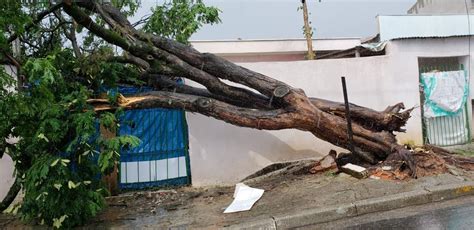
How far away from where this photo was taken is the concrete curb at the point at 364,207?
5.69m

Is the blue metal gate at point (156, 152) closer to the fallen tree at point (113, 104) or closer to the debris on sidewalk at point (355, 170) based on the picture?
the fallen tree at point (113, 104)

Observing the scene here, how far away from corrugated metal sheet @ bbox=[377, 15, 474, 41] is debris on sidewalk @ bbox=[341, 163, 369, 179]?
5615 millimetres

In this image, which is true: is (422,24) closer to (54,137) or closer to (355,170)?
(355,170)

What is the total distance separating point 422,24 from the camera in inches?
468

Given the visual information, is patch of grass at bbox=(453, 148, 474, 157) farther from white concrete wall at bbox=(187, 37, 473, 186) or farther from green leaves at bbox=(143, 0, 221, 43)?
green leaves at bbox=(143, 0, 221, 43)

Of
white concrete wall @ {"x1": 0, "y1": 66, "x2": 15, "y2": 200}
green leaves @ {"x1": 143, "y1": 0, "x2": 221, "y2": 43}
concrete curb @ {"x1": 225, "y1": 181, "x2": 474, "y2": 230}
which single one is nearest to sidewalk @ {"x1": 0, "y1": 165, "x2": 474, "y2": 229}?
concrete curb @ {"x1": 225, "y1": 181, "x2": 474, "y2": 230}

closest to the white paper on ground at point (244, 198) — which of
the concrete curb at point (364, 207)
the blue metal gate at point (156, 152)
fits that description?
the concrete curb at point (364, 207)

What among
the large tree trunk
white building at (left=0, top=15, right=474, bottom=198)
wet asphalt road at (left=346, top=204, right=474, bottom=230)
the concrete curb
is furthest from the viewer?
white building at (left=0, top=15, right=474, bottom=198)

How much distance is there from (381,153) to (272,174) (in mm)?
2029

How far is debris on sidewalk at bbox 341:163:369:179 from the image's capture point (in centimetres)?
712

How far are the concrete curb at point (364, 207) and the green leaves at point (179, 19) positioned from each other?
4.03 m

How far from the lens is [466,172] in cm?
722

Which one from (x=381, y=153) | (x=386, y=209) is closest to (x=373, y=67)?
(x=381, y=153)

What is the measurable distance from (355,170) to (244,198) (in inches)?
76.7
